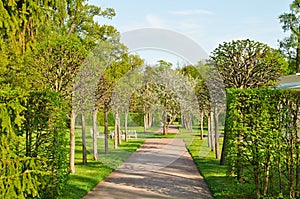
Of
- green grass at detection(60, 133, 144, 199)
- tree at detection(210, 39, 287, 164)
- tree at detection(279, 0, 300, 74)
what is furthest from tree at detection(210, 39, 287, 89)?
tree at detection(279, 0, 300, 74)

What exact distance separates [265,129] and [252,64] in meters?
4.33

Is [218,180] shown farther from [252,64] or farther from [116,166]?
[116,166]

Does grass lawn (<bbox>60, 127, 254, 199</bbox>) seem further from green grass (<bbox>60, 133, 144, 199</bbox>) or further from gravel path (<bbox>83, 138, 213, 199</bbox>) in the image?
gravel path (<bbox>83, 138, 213, 199</bbox>)

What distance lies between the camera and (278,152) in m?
8.23

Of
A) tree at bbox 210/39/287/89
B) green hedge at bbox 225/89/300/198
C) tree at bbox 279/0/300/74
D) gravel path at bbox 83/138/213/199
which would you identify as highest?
tree at bbox 279/0/300/74

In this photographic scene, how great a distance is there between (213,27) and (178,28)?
178 centimetres

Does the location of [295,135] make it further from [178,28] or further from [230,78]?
[178,28]

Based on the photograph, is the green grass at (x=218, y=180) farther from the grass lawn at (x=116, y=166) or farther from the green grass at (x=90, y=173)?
the green grass at (x=90, y=173)

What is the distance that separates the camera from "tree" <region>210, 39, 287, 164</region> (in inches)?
475

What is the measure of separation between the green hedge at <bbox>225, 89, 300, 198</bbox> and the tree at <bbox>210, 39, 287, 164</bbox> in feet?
12.3

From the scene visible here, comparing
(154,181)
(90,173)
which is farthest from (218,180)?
(90,173)

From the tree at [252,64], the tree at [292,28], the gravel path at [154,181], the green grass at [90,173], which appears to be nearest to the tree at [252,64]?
the tree at [252,64]

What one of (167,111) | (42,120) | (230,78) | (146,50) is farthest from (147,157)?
(167,111)

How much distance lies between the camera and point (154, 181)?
11.5 meters
